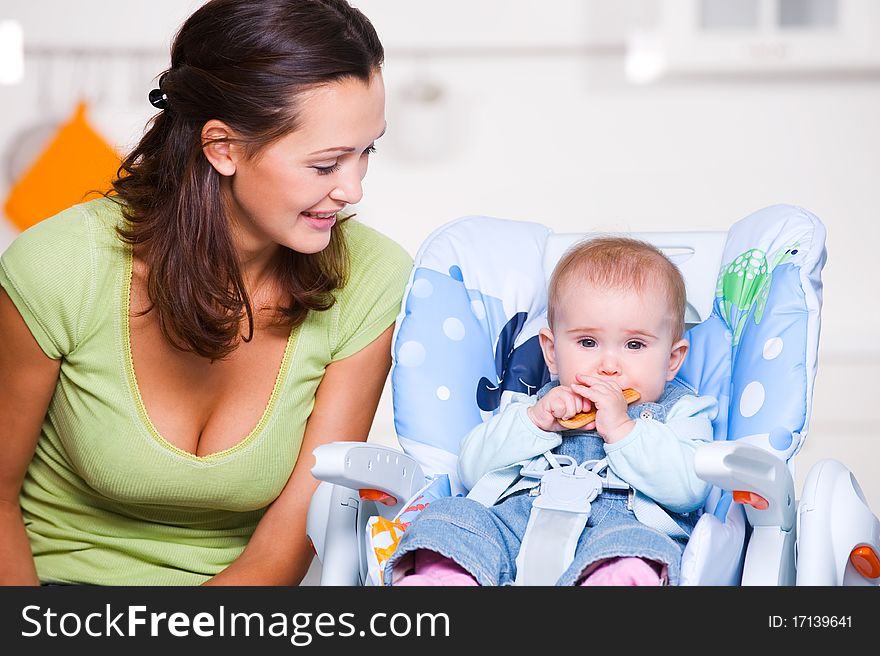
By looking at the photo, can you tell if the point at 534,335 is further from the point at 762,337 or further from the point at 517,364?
the point at 762,337

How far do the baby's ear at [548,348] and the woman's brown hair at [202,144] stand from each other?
0.92 feet

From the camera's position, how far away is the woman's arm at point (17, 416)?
50.4 inches

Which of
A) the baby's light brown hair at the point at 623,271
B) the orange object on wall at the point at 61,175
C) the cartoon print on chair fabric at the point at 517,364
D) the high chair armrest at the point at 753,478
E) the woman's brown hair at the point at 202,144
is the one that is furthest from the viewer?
the orange object on wall at the point at 61,175

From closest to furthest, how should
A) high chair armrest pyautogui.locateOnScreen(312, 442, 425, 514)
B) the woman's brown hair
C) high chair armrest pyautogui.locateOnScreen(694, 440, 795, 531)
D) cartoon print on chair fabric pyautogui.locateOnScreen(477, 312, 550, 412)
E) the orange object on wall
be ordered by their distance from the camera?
1. high chair armrest pyautogui.locateOnScreen(694, 440, 795, 531)
2. high chair armrest pyautogui.locateOnScreen(312, 442, 425, 514)
3. the woman's brown hair
4. cartoon print on chair fabric pyautogui.locateOnScreen(477, 312, 550, 412)
5. the orange object on wall

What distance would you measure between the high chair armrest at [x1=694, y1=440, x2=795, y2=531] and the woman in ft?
1.73

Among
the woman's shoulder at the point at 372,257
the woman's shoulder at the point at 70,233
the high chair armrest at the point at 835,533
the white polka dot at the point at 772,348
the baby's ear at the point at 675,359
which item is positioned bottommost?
the high chair armrest at the point at 835,533

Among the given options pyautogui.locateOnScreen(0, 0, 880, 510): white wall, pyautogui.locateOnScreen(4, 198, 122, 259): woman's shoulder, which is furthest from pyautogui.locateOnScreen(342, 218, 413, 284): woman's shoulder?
pyautogui.locateOnScreen(0, 0, 880, 510): white wall

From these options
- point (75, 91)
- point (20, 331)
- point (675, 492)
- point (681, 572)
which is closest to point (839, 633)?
point (681, 572)

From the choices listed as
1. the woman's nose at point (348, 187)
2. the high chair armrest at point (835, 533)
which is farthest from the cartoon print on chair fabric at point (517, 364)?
the high chair armrest at point (835, 533)

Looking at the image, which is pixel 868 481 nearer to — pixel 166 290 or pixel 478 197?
pixel 478 197

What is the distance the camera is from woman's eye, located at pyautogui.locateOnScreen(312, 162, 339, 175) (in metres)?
1.24

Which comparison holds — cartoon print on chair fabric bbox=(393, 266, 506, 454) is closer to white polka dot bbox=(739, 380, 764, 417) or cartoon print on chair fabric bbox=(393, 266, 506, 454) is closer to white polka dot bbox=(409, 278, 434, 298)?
white polka dot bbox=(409, 278, 434, 298)

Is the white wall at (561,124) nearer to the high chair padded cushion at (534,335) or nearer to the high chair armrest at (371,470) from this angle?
the high chair padded cushion at (534,335)

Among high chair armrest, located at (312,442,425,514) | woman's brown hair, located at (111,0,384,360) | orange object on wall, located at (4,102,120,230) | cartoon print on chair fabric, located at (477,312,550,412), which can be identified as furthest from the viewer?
orange object on wall, located at (4,102,120,230)
